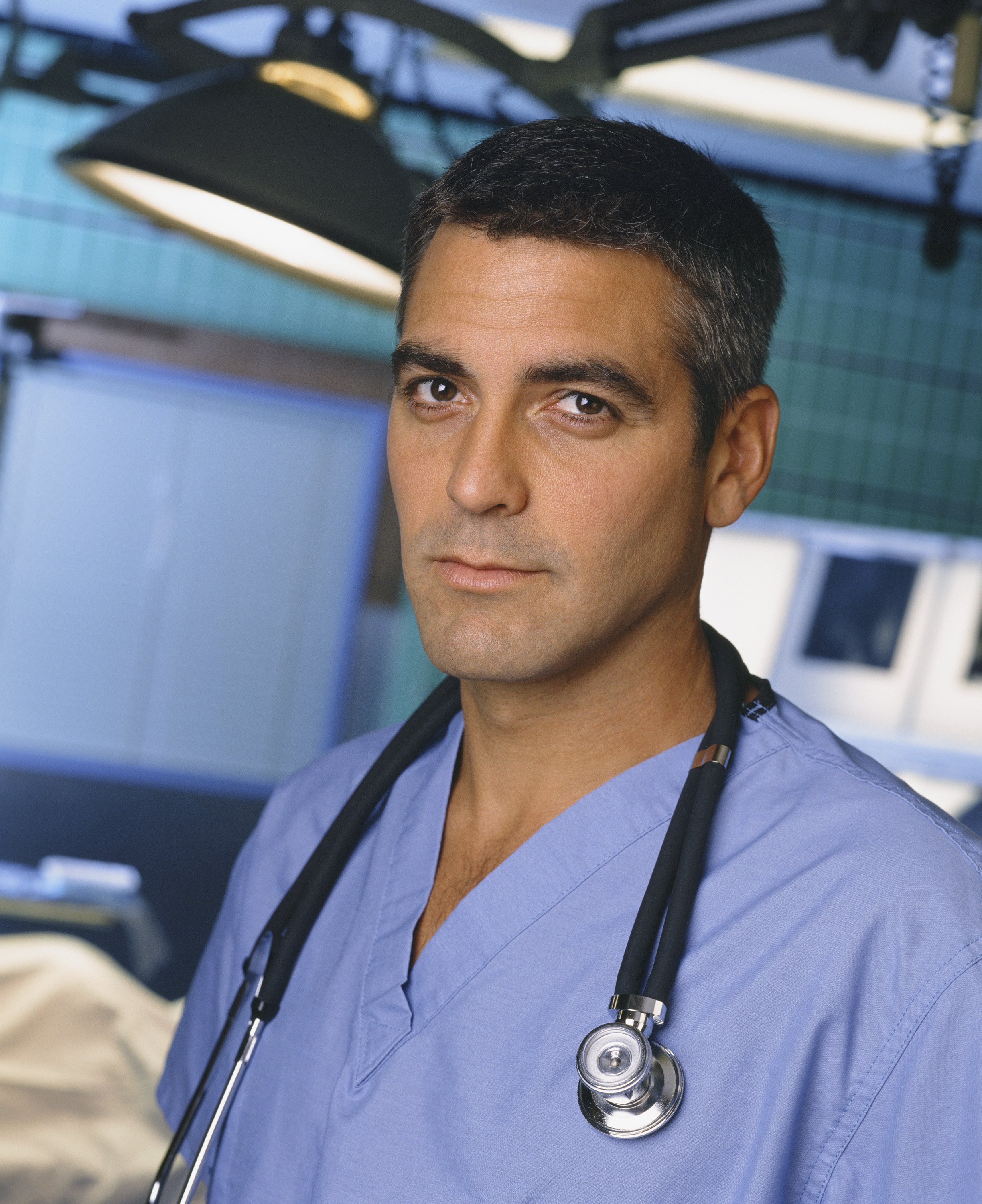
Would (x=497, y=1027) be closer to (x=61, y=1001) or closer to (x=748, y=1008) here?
(x=748, y=1008)

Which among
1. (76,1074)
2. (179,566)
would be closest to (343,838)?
(76,1074)

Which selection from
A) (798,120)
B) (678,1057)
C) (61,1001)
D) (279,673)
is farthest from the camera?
(279,673)

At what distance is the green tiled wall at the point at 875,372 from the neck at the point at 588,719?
6.59 ft

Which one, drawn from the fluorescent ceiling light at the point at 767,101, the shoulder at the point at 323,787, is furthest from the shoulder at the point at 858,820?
the fluorescent ceiling light at the point at 767,101

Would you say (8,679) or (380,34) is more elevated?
(380,34)

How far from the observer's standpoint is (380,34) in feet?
7.56

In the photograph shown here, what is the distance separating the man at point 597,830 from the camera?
687mm

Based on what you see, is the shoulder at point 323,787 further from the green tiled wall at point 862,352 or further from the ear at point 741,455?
the green tiled wall at point 862,352

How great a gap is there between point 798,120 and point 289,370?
3.93 feet

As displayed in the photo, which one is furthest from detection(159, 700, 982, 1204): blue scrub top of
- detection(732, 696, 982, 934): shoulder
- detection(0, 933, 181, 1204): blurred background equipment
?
detection(0, 933, 181, 1204): blurred background equipment

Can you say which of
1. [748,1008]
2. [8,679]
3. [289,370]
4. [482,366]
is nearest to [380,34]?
[289,370]

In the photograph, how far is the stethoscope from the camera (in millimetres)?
681

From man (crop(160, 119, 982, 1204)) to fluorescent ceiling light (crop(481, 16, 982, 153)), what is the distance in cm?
159

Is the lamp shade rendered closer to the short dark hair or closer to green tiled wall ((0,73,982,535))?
the short dark hair
